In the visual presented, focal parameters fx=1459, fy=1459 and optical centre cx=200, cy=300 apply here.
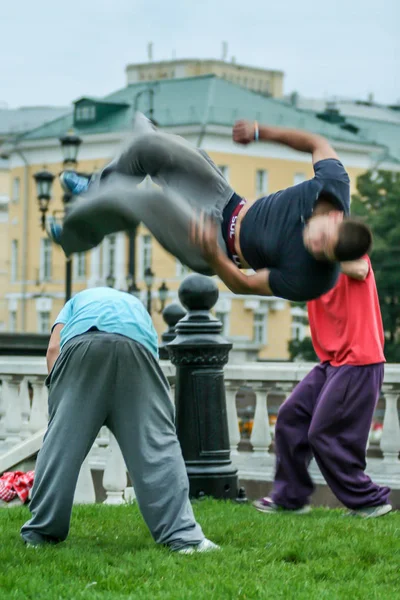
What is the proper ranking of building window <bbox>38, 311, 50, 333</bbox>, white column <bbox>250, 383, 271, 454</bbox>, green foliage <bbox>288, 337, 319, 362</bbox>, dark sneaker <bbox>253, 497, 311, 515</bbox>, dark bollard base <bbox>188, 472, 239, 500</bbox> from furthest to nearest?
building window <bbox>38, 311, 50, 333</bbox> < green foliage <bbox>288, 337, 319, 362</bbox> < white column <bbox>250, 383, 271, 454</bbox> < dark bollard base <bbox>188, 472, 239, 500</bbox> < dark sneaker <bbox>253, 497, 311, 515</bbox>

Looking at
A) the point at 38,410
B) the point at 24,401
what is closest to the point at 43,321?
the point at 24,401

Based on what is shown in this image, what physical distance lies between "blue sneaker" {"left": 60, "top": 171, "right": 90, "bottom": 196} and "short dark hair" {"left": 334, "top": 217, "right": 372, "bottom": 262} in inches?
72.2

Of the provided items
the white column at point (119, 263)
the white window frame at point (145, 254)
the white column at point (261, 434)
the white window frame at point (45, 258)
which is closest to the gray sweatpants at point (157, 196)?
the white column at point (261, 434)

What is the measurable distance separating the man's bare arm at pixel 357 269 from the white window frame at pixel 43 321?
70.0 metres

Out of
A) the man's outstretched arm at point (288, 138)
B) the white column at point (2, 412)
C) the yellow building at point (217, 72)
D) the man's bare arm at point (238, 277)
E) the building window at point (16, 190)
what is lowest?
the white column at point (2, 412)

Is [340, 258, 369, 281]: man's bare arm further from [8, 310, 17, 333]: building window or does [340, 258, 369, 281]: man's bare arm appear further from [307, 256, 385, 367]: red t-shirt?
[8, 310, 17, 333]: building window

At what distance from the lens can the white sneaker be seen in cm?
→ 806

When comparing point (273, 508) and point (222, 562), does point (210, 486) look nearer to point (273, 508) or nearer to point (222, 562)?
point (273, 508)

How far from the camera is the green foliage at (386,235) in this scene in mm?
47781

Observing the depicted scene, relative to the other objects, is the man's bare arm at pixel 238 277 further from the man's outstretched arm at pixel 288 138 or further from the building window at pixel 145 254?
the building window at pixel 145 254

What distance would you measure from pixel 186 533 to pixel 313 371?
7.17 feet

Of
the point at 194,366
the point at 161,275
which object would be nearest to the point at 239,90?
the point at 161,275

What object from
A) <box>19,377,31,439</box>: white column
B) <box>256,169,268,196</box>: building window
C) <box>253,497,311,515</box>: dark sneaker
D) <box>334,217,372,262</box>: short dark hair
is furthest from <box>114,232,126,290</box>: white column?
Answer: <box>334,217,372,262</box>: short dark hair

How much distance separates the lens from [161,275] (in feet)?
231
